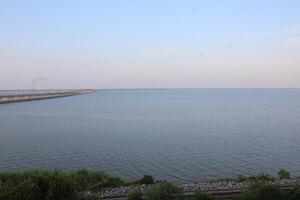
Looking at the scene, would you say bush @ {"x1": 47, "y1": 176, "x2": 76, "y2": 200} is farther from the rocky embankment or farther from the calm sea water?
the calm sea water

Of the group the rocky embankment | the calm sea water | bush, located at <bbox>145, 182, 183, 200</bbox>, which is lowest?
the calm sea water

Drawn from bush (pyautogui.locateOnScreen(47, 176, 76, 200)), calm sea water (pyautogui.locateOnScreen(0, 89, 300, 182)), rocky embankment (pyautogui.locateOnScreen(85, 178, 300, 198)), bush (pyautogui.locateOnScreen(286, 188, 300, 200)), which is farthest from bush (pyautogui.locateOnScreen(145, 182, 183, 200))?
calm sea water (pyautogui.locateOnScreen(0, 89, 300, 182))

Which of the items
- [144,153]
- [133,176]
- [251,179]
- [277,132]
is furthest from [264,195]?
[277,132]

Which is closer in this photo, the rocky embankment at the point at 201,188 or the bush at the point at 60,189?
the bush at the point at 60,189

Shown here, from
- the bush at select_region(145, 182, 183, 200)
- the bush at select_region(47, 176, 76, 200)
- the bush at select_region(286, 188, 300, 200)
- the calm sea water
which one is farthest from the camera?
the calm sea water

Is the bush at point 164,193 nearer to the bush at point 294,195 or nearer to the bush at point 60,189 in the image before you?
the bush at point 60,189

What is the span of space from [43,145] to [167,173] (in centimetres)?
1616

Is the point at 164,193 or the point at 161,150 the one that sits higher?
the point at 164,193

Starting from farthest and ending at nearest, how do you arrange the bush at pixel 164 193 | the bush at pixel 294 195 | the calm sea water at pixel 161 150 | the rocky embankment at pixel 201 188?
1. the calm sea water at pixel 161 150
2. the rocky embankment at pixel 201 188
3. the bush at pixel 164 193
4. the bush at pixel 294 195

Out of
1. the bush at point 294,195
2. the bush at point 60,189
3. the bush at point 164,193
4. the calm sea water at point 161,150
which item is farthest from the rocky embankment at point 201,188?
the calm sea water at point 161,150

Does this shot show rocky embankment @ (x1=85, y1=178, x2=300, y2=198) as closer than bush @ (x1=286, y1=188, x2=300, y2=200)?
No

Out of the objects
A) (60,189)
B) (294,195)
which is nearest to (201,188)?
(294,195)

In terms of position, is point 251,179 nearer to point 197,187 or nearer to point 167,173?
point 197,187

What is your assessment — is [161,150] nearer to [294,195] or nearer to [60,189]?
[60,189]
